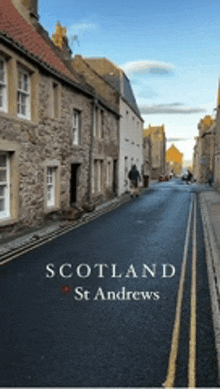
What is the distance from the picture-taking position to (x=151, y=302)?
5.89 meters

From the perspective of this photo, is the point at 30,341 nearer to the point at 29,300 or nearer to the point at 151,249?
the point at 29,300

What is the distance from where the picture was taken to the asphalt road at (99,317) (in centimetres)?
391

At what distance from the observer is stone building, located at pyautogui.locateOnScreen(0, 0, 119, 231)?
10695mm

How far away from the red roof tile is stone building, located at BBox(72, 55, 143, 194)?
30.2 feet

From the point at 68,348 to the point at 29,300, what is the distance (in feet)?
5.60

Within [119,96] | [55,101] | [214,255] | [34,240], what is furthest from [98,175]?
[214,255]

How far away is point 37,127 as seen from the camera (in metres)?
12.4

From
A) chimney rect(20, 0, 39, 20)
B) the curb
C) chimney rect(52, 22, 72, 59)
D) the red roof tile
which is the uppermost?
chimney rect(52, 22, 72, 59)

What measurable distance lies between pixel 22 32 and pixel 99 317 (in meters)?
11.2

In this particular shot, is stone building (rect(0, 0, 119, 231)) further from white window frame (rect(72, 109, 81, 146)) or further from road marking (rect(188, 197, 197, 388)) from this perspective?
road marking (rect(188, 197, 197, 388))

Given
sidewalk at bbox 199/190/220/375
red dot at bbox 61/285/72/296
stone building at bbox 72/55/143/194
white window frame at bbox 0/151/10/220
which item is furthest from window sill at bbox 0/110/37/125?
stone building at bbox 72/55/143/194

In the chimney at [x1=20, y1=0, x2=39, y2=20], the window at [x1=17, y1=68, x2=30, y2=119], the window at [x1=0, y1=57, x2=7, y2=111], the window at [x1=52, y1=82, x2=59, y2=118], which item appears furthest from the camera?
the chimney at [x1=20, y1=0, x2=39, y2=20]

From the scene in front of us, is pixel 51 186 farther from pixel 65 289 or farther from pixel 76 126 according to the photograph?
pixel 65 289

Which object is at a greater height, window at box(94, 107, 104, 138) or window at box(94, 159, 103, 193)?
window at box(94, 107, 104, 138)
